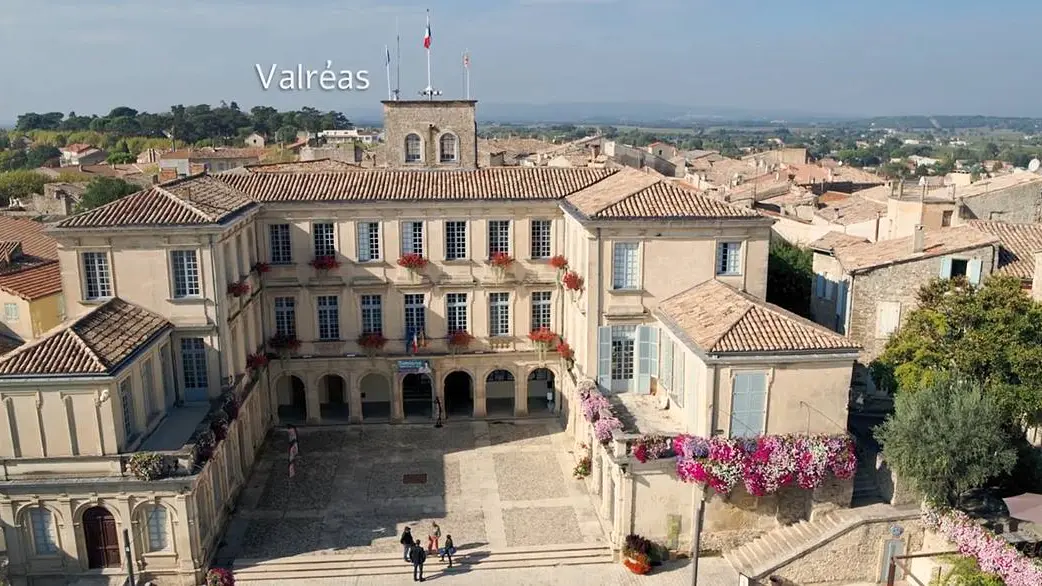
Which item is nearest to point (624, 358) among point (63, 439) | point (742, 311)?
point (742, 311)

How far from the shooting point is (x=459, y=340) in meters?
37.3

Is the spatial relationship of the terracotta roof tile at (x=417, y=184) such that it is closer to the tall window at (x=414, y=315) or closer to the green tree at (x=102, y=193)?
the tall window at (x=414, y=315)

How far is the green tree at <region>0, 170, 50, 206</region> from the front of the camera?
79812mm

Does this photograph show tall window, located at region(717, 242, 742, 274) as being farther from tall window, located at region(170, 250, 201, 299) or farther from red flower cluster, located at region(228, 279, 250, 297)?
tall window, located at region(170, 250, 201, 299)

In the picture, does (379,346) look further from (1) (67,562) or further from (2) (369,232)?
(1) (67,562)

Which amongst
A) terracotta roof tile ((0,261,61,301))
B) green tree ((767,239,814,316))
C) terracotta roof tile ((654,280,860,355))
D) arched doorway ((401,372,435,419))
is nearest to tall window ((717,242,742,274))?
terracotta roof tile ((654,280,860,355))

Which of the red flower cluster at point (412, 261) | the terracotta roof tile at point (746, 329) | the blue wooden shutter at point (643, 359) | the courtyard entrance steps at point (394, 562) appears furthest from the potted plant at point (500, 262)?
the courtyard entrance steps at point (394, 562)

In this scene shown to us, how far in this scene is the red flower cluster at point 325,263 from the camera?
36000mm

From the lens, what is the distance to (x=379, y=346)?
37.2m

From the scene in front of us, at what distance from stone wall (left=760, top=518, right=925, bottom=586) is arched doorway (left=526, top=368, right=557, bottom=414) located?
1683 centimetres

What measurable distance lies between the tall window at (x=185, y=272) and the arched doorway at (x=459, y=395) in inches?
530

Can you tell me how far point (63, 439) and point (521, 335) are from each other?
1876 centimetres

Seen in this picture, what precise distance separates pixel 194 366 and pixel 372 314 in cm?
869

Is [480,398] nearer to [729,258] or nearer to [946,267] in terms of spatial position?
[729,258]
